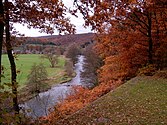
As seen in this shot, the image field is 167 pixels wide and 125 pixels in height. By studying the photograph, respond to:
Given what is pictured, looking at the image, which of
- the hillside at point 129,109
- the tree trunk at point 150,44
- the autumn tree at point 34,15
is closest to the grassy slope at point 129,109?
the hillside at point 129,109

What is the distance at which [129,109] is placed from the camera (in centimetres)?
1172

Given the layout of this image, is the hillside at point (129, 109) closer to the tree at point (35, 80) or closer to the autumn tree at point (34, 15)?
the autumn tree at point (34, 15)

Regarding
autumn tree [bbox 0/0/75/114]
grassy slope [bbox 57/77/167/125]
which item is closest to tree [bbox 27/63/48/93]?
grassy slope [bbox 57/77/167/125]

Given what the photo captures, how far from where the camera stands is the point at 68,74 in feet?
Answer: 247

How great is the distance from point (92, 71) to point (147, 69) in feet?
83.2

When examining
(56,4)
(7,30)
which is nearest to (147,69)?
(7,30)

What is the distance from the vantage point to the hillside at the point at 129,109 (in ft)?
33.3

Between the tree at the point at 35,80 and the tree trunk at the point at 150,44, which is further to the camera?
the tree at the point at 35,80

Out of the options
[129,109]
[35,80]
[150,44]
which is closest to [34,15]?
[129,109]

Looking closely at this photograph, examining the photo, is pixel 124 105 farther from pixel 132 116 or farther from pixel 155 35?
pixel 155 35

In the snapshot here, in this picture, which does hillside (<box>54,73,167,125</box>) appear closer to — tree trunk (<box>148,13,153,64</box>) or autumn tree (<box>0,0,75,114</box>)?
autumn tree (<box>0,0,75,114</box>)

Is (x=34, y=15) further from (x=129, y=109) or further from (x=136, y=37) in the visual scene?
(x=136, y=37)

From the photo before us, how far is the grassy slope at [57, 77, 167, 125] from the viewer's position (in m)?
10.1

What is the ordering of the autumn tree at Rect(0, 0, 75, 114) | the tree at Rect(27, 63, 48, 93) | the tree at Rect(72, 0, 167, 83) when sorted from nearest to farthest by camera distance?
the autumn tree at Rect(0, 0, 75, 114)
the tree at Rect(72, 0, 167, 83)
the tree at Rect(27, 63, 48, 93)
